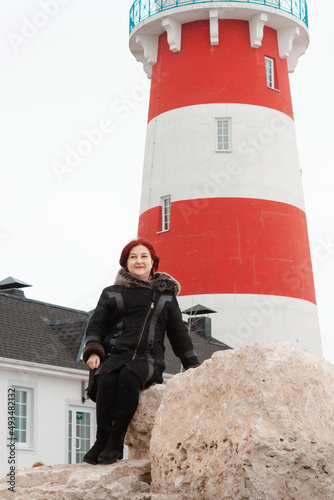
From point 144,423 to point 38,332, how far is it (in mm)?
14547

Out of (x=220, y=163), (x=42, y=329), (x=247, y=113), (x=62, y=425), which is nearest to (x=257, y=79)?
(x=247, y=113)

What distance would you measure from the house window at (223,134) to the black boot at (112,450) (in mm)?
19065

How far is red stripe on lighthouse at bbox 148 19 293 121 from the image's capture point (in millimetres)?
25344

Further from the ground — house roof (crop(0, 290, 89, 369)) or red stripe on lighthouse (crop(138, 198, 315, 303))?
red stripe on lighthouse (crop(138, 198, 315, 303))

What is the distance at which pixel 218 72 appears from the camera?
25406 mm

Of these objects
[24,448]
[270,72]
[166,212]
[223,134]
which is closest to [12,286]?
[166,212]

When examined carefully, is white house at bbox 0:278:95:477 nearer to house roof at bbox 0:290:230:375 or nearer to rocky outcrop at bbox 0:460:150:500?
house roof at bbox 0:290:230:375

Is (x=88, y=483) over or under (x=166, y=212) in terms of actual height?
under

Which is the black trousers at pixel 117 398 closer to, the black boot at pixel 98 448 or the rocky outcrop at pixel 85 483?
the black boot at pixel 98 448

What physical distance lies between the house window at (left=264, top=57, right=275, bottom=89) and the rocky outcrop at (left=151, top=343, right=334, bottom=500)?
20524 mm

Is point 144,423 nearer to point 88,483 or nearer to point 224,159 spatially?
point 88,483

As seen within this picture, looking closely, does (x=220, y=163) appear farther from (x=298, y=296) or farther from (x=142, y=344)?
(x=142, y=344)

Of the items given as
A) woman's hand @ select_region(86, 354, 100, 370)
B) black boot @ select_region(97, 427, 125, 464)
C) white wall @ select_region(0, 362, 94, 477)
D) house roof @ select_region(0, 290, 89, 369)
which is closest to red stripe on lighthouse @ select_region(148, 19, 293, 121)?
house roof @ select_region(0, 290, 89, 369)

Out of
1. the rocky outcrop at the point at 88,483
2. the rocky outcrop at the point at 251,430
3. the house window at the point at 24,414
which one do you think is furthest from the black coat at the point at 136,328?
the house window at the point at 24,414
